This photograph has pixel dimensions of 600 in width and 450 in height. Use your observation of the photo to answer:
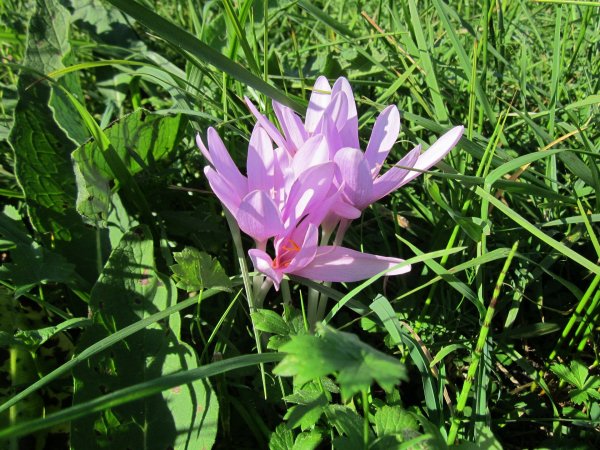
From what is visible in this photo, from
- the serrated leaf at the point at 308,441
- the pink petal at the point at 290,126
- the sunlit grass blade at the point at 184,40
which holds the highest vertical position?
the sunlit grass blade at the point at 184,40

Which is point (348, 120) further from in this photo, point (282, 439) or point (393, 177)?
point (282, 439)

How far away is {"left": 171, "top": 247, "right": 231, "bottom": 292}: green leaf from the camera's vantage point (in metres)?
0.84

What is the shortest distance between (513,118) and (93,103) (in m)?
1.22

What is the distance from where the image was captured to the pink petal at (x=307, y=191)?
822 mm

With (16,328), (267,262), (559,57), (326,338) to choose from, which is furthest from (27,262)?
(559,57)

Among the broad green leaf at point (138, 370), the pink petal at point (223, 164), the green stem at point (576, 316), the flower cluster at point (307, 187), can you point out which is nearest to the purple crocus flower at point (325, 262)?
the flower cluster at point (307, 187)

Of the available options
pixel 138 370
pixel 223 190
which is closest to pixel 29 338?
pixel 138 370

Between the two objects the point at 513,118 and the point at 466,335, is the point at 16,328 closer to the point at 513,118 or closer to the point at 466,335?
the point at 466,335

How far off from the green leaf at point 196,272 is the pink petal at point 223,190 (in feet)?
0.29

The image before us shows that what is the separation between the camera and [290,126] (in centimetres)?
95

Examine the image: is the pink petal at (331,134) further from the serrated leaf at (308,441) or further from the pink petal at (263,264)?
the serrated leaf at (308,441)

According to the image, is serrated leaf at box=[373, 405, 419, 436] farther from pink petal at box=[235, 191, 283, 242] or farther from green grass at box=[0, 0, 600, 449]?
pink petal at box=[235, 191, 283, 242]

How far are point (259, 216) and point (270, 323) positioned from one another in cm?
15

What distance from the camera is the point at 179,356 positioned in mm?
910
